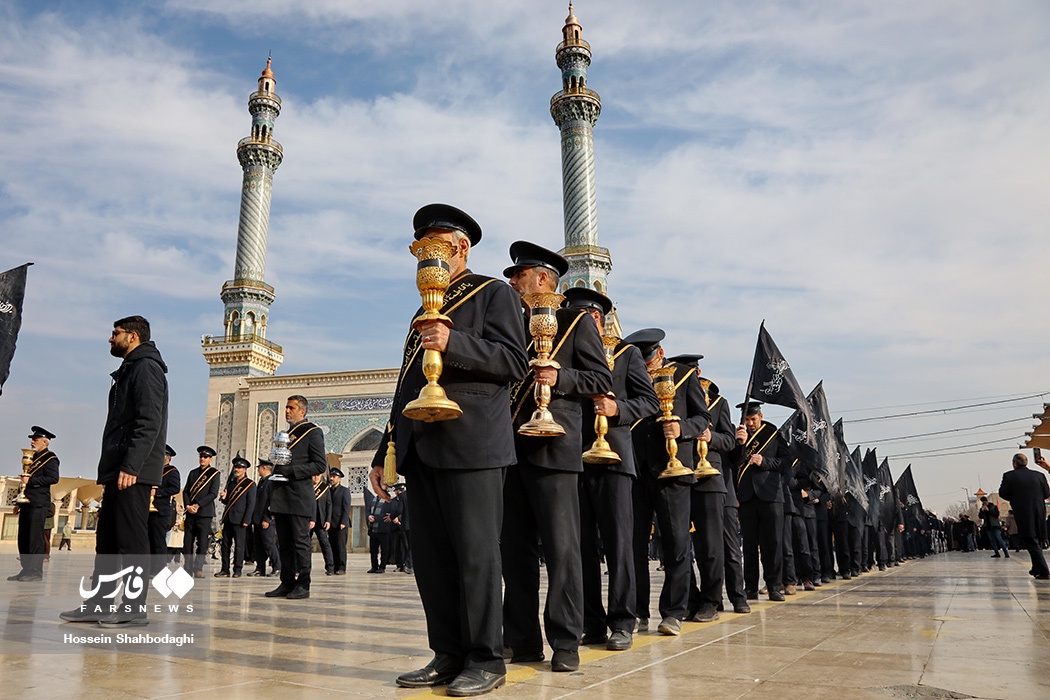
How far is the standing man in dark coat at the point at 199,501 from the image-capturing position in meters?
9.72

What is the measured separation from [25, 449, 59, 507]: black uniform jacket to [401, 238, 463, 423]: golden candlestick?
7270 mm

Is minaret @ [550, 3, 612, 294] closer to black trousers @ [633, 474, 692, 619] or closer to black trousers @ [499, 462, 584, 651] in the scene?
black trousers @ [633, 474, 692, 619]

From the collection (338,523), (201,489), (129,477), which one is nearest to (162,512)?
(201,489)

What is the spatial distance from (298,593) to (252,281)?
26279 mm

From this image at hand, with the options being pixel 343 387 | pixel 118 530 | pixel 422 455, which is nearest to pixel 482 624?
pixel 422 455

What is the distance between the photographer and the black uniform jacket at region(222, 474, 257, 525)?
33.6 ft

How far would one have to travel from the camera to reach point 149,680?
246 cm

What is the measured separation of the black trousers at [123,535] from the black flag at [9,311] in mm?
2731

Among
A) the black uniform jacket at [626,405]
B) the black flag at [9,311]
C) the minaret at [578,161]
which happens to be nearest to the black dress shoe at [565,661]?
the black uniform jacket at [626,405]

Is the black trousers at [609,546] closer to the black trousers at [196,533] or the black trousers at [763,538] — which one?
the black trousers at [763,538]

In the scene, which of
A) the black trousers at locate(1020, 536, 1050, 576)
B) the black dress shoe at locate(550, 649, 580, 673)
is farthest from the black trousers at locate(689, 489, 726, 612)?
the black trousers at locate(1020, 536, 1050, 576)

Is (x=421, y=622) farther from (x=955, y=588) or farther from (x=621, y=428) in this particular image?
(x=955, y=588)

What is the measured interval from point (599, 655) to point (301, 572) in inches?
154

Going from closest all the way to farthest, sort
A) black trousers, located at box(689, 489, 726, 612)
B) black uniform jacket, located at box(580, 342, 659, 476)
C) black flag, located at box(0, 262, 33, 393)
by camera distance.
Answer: black uniform jacket, located at box(580, 342, 659, 476) → black trousers, located at box(689, 489, 726, 612) → black flag, located at box(0, 262, 33, 393)
